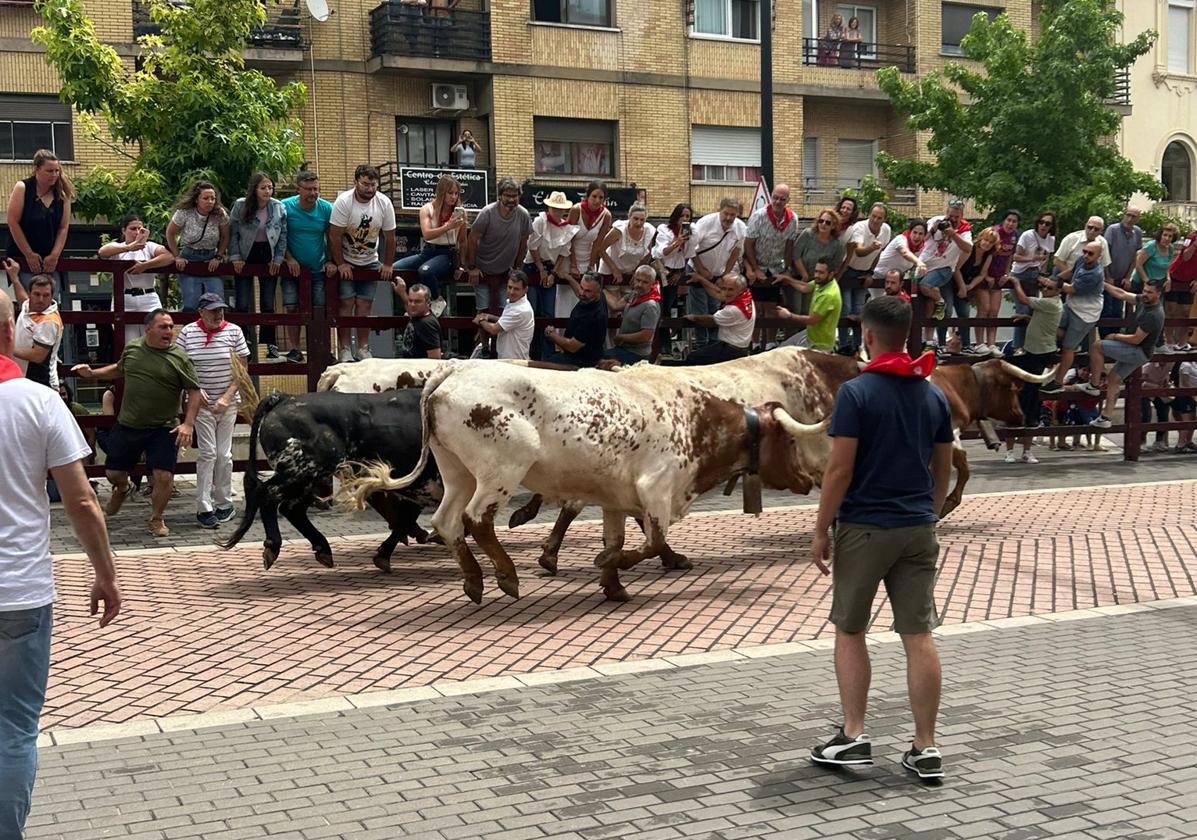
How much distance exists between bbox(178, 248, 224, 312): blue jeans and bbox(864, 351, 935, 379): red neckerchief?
8653mm

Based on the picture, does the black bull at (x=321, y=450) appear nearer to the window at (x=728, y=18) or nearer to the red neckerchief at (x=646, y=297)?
the red neckerchief at (x=646, y=297)

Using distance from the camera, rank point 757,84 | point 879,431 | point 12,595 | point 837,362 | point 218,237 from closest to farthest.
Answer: point 12,595 < point 879,431 < point 837,362 < point 218,237 < point 757,84

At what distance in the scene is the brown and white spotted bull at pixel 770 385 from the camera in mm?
9805

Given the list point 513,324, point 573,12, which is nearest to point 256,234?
point 513,324

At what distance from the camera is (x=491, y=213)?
43.9ft

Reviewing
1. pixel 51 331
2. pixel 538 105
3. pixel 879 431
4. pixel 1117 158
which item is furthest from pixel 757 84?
pixel 879 431

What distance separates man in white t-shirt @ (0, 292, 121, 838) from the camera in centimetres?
420

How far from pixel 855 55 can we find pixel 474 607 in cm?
2948

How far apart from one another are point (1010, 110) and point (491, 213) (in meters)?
18.5

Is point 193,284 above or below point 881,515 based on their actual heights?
above

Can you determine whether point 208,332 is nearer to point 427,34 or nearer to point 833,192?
point 427,34

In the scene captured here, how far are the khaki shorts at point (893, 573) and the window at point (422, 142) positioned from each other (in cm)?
2652

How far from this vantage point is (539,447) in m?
8.74

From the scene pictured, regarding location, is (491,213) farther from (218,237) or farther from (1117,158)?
(1117,158)
